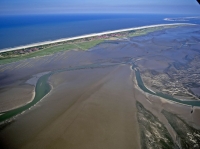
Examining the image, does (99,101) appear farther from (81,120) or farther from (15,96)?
(15,96)

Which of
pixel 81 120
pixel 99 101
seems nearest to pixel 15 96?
pixel 81 120

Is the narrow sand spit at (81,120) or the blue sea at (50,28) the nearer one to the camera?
the narrow sand spit at (81,120)

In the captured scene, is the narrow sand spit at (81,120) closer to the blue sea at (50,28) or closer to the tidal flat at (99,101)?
the tidal flat at (99,101)

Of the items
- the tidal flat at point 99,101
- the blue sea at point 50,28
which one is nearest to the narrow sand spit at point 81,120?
the tidal flat at point 99,101

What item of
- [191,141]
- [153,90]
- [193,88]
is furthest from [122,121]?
[193,88]

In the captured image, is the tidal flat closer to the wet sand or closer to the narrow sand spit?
the narrow sand spit

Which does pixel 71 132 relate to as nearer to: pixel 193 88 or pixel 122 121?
pixel 122 121

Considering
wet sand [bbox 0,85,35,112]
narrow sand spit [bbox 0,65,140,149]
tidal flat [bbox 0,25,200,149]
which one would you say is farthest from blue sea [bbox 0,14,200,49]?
narrow sand spit [bbox 0,65,140,149]
